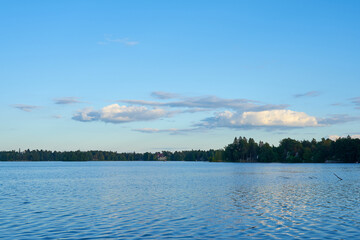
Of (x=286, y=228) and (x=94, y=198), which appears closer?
(x=286, y=228)

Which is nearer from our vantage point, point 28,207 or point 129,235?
point 129,235

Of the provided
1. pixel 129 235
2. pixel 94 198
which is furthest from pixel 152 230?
pixel 94 198

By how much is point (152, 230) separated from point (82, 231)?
18.0ft

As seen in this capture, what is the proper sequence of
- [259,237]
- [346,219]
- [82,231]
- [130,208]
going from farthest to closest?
[130,208] < [346,219] < [82,231] < [259,237]

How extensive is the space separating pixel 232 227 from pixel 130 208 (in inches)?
546

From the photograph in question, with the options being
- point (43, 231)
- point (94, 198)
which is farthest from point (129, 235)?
point (94, 198)

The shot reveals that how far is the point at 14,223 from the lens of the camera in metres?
30.6

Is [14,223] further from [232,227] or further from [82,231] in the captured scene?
[232,227]

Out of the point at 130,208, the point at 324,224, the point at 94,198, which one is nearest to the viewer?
the point at 324,224

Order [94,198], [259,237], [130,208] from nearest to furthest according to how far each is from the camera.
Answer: [259,237] < [130,208] < [94,198]

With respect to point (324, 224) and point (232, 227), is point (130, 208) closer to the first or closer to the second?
point (232, 227)

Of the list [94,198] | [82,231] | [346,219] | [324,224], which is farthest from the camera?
[94,198]

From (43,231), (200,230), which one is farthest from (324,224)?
(43,231)

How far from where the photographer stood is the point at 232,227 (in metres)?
29.2
